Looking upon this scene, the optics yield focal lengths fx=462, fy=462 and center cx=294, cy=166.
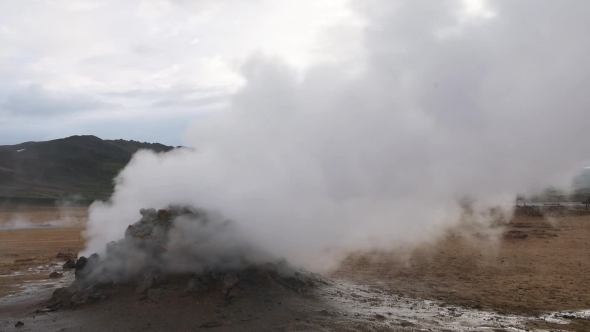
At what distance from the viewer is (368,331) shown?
859 cm

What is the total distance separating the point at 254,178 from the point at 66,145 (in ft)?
270

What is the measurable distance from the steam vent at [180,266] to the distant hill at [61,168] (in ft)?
150

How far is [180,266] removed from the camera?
34.3 ft

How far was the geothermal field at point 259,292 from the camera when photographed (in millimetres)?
9055

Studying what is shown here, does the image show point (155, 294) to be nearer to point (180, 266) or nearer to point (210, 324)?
point (180, 266)

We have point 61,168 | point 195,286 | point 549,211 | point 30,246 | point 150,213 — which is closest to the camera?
point 195,286

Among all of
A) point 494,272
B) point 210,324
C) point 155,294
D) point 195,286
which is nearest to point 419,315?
point 210,324

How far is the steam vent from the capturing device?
10.1 m

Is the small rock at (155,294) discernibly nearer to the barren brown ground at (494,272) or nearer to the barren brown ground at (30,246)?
the barren brown ground at (30,246)

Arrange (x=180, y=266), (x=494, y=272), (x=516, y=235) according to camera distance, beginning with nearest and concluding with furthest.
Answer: (x=180, y=266)
(x=494, y=272)
(x=516, y=235)

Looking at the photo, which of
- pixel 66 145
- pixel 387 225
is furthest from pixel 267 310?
pixel 66 145

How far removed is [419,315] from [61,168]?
75.3 meters

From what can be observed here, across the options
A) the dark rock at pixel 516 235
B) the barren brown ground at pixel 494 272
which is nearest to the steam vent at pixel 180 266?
the barren brown ground at pixel 494 272

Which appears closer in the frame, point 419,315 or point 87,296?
point 419,315
